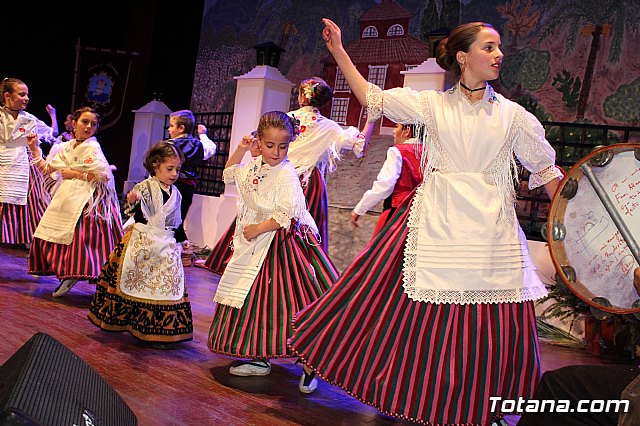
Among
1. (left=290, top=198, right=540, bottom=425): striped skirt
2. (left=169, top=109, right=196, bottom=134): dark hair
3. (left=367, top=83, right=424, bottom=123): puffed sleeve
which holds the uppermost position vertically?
(left=169, top=109, right=196, bottom=134): dark hair

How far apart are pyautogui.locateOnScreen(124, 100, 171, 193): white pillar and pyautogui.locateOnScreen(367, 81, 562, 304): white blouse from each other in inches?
340

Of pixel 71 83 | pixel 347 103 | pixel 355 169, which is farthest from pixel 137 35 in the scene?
pixel 355 169

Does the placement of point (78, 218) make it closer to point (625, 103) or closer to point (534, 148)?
point (534, 148)

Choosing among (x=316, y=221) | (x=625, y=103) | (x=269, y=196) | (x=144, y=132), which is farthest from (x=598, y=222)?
(x=144, y=132)

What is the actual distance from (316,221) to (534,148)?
1.83 metres

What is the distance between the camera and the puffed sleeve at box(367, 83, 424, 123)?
275 centimetres

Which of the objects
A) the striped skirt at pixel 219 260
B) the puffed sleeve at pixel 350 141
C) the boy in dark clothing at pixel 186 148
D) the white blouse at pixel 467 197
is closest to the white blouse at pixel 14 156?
the boy in dark clothing at pixel 186 148

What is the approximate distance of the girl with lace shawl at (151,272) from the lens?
382cm

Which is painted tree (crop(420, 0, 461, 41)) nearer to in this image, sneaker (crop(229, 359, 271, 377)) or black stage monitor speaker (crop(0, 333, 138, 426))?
sneaker (crop(229, 359, 271, 377))

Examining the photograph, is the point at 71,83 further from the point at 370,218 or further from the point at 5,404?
the point at 5,404

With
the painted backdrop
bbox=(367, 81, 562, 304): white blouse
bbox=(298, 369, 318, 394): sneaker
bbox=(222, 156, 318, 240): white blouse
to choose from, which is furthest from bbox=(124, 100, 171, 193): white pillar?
bbox=(367, 81, 562, 304): white blouse

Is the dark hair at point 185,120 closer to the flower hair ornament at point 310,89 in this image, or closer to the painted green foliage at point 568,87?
the flower hair ornament at point 310,89

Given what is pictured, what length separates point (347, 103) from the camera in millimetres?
10422

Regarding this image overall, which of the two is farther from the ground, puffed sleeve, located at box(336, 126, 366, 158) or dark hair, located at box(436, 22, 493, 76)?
dark hair, located at box(436, 22, 493, 76)
